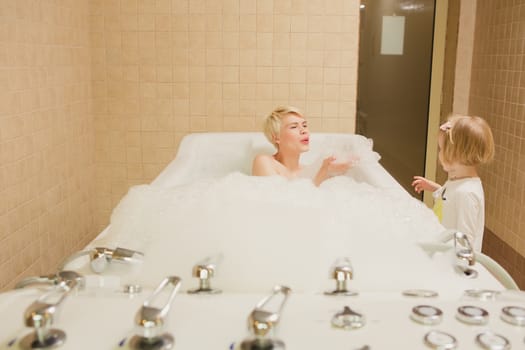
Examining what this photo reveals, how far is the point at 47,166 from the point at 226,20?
4.14ft

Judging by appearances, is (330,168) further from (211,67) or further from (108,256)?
(108,256)

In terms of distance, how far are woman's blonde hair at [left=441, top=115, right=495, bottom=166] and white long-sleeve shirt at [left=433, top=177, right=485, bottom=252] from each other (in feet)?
0.29

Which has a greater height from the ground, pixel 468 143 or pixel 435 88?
pixel 435 88

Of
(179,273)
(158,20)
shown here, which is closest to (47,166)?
(158,20)

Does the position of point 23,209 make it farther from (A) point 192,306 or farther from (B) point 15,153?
(A) point 192,306

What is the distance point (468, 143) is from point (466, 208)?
0.89ft

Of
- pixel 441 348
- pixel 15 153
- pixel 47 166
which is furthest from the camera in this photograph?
pixel 47 166

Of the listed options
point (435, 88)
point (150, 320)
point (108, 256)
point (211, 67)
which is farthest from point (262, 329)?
point (435, 88)

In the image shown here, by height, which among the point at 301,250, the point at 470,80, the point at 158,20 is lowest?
the point at 301,250

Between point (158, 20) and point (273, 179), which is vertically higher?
point (158, 20)

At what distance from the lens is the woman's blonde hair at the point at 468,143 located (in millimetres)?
2303

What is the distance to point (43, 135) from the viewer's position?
2.78 m

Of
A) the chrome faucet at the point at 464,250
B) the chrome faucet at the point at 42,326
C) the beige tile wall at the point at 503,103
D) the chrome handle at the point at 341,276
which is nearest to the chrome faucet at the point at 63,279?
the chrome faucet at the point at 42,326

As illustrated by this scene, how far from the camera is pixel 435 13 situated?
4289 millimetres
